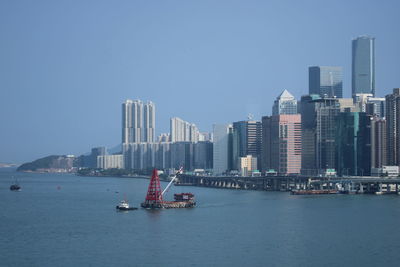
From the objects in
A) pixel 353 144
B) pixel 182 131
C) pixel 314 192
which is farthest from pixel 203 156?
pixel 314 192

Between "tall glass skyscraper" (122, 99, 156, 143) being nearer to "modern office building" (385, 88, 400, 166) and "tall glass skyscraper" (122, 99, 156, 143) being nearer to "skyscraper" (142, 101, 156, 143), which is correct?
"skyscraper" (142, 101, 156, 143)

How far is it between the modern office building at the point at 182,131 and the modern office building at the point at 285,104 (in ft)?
147

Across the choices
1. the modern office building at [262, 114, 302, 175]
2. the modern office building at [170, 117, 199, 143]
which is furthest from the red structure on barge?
the modern office building at [170, 117, 199, 143]

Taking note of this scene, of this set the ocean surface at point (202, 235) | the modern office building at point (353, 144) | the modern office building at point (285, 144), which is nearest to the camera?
the ocean surface at point (202, 235)

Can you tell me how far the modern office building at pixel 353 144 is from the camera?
10531 centimetres

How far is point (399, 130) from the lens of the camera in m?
101

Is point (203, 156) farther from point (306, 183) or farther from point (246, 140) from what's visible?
point (306, 183)

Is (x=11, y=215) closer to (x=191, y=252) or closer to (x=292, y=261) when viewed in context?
(x=191, y=252)

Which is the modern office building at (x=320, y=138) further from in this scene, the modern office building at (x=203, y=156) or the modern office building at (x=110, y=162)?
the modern office building at (x=110, y=162)

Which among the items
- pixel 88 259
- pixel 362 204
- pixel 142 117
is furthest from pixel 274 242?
pixel 142 117

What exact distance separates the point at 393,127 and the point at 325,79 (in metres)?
47.3

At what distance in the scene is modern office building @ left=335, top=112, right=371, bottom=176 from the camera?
4146 inches

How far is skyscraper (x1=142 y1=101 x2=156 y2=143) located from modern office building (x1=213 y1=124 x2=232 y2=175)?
193ft

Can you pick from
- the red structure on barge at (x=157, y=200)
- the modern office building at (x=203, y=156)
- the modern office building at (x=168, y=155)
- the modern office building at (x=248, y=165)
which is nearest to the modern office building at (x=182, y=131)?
the modern office building at (x=168, y=155)
